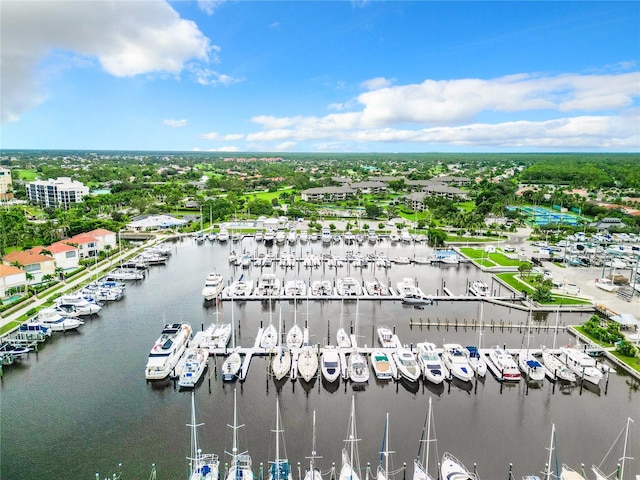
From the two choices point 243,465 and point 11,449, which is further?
point 11,449

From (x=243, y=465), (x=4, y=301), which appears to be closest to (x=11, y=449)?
(x=243, y=465)

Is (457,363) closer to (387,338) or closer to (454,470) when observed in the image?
(387,338)

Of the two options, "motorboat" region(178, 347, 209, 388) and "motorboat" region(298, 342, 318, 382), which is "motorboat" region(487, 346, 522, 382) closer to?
"motorboat" region(298, 342, 318, 382)

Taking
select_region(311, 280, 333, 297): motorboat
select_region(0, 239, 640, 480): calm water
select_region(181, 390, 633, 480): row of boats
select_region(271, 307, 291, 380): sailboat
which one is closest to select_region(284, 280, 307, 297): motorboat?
select_region(311, 280, 333, 297): motorboat

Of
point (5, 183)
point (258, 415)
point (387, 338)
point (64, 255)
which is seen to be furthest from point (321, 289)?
point (5, 183)

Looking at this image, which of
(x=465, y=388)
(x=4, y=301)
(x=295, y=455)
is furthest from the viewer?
(x=4, y=301)

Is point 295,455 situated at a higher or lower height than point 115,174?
lower

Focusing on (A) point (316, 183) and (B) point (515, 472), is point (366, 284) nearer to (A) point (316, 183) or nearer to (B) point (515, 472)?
(B) point (515, 472)
